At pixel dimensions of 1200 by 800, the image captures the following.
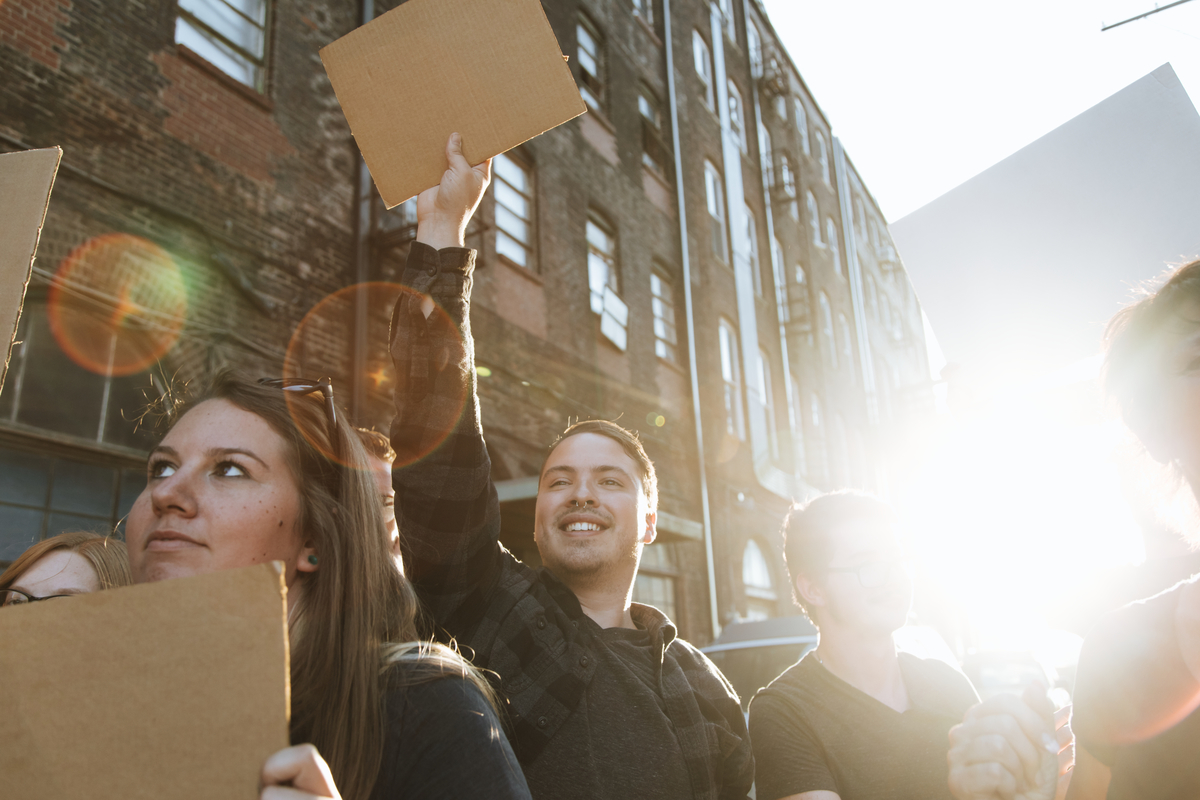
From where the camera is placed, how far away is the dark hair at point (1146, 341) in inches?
55.2

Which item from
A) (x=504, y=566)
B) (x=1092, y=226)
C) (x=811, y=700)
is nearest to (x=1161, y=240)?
(x=1092, y=226)

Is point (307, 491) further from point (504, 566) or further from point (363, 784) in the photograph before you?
point (504, 566)

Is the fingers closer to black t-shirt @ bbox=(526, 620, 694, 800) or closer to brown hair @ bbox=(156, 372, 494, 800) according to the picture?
brown hair @ bbox=(156, 372, 494, 800)

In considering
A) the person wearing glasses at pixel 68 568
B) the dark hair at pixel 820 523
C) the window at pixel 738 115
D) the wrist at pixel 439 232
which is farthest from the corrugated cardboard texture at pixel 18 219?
the window at pixel 738 115

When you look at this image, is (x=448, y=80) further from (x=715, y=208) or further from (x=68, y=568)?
(x=715, y=208)

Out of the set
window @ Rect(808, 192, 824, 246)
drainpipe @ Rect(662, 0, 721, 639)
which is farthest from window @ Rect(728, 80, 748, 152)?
window @ Rect(808, 192, 824, 246)

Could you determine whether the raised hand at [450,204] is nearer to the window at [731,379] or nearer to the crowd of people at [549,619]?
the crowd of people at [549,619]

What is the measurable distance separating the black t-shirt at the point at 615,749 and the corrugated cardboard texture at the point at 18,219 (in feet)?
4.62

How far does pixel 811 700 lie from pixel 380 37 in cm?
188

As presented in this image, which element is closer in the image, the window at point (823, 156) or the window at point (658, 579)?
the window at point (658, 579)

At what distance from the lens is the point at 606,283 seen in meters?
11.1

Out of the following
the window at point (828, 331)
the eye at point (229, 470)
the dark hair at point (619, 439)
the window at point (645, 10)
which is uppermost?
the window at point (645, 10)

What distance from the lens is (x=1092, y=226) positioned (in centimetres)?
195

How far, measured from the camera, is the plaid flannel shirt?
188 centimetres
